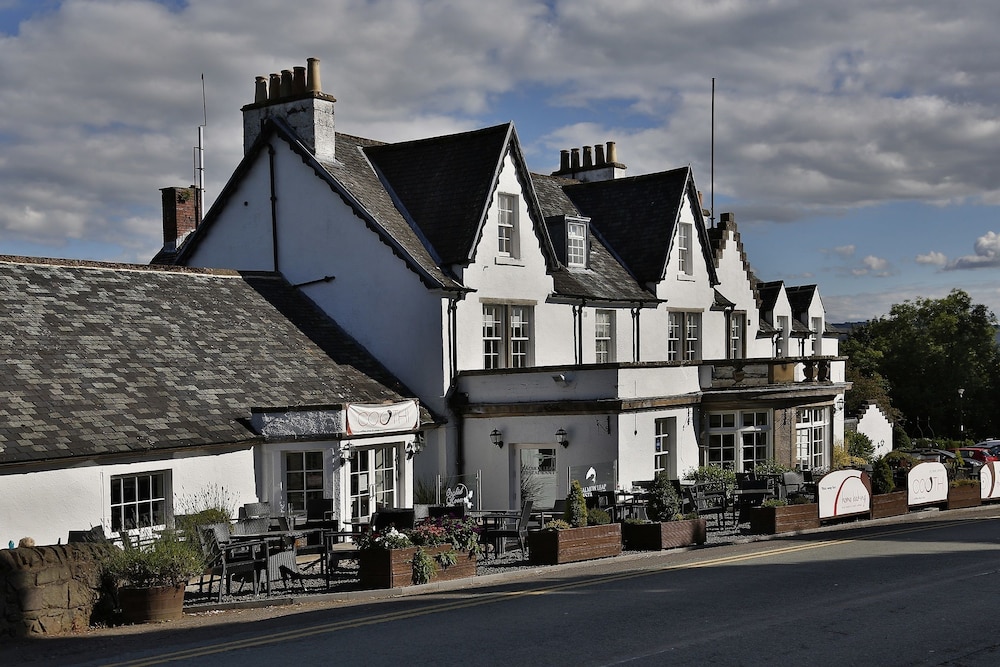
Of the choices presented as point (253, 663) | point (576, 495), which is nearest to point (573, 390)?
point (576, 495)

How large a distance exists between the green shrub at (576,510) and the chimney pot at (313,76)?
46.1 ft

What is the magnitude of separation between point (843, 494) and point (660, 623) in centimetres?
1434

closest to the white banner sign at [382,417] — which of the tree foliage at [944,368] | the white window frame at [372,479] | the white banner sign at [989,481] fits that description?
the white window frame at [372,479]

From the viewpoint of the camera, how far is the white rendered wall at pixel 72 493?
18359mm

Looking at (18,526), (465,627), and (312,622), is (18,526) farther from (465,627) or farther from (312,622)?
(465,627)

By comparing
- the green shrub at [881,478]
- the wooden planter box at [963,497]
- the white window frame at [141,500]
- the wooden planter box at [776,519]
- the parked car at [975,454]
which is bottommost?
the parked car at [975,454]

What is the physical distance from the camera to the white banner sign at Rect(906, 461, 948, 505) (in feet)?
95.9

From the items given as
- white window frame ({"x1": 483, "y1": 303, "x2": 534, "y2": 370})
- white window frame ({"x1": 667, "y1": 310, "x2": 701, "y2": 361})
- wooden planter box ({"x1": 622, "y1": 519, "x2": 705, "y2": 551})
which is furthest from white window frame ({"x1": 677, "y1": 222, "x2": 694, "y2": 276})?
wooden planter box ({"x1": 622, "y1": 519, "x2": 705, "y2": 551})

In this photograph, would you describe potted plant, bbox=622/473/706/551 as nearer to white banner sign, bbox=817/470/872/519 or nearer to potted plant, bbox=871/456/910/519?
white banner sign, bbox=817/470/872/519

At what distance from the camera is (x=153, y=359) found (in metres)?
23.7

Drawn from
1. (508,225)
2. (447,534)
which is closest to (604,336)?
(508,225)

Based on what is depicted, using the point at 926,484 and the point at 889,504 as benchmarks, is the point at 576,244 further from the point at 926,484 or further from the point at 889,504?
the point at 926,484

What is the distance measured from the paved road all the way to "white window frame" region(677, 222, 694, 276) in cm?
1809

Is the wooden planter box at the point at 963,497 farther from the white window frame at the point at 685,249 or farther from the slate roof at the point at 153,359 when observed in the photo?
the slate roof at the point at 153,359
